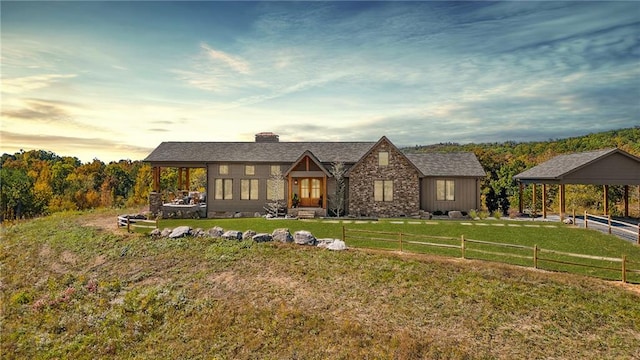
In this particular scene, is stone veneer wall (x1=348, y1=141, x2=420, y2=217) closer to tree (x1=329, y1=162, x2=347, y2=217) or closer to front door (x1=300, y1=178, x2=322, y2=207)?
tree (x1=329, y1=162, x2=347, y2=217)

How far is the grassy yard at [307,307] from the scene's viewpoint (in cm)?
1173

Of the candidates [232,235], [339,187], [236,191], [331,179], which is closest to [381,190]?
[339,187]

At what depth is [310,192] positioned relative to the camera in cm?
3005

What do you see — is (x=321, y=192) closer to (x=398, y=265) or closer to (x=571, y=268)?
(x=398, y=265)

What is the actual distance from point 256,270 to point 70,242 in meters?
14.9

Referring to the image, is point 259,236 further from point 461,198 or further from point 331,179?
point 461,198

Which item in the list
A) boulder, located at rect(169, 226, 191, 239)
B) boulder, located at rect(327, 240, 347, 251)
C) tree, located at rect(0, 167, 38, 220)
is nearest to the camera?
boulder, located at rect(327, 240, 347, 251)

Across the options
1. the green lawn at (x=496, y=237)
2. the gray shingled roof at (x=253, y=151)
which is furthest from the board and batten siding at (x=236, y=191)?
the green lawn at (x=496, y=237)

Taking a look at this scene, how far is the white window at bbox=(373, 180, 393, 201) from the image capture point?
95.5 feet

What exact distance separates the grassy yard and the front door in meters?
10.3

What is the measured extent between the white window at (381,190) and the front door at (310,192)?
4.29 meters

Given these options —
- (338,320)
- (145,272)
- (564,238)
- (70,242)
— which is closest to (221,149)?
(70,242)

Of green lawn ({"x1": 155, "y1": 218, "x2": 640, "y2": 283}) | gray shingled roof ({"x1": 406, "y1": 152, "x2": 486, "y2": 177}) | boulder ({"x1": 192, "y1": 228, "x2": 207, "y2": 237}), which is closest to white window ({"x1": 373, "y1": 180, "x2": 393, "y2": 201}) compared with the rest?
green lawn ({"x1": 155, "y1": 218, "x2": 640, "y2": 283})

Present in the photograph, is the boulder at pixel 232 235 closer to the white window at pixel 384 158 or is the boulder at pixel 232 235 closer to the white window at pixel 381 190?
the white window at pixel 381 190
